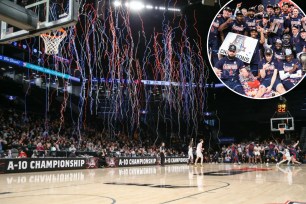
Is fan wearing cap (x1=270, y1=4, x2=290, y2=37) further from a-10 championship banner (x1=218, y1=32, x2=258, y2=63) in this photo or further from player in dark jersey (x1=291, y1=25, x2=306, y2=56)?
a-10 championship banner (x1=218, y1=32, x2=258, y2=63)

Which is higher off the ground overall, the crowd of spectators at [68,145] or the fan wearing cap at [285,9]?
the fan wearing cap at [285,9]

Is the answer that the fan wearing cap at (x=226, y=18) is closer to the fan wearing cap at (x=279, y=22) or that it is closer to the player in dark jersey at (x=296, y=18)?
the fan wearing cap at (x=279, y=22)

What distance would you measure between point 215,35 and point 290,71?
479cm

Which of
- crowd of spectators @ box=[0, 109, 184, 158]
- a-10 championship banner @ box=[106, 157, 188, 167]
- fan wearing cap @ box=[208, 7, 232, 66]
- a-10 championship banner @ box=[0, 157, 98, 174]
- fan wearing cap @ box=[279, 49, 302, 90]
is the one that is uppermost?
fan wearing cap @ box=[208, 7, 232, 66]

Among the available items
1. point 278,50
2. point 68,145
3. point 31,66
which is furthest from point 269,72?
point 31,66

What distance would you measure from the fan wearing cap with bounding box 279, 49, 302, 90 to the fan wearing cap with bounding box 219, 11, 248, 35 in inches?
110

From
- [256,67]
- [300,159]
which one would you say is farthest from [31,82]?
[300,159]

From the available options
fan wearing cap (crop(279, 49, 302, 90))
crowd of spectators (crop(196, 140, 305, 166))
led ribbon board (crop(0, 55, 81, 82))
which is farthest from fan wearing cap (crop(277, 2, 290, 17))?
led ribbon board (crop(0, 55, 81, 82))

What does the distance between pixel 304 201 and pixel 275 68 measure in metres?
14.4

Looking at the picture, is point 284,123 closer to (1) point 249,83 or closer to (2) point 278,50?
(1) point 249,83

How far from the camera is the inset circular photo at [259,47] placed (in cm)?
2012

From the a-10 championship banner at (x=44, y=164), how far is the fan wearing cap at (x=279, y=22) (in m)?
13.0

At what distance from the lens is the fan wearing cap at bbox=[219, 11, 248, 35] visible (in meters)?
20.8

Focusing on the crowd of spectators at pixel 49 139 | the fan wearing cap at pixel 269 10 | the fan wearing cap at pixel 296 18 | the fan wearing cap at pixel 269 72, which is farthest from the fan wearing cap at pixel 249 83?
the crowd of spectators at pixel 49 139
